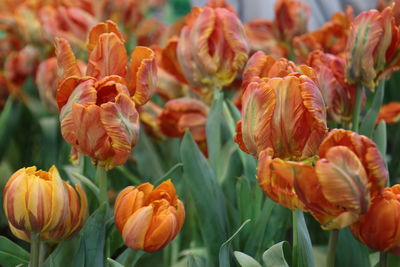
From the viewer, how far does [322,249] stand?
26.1 inches

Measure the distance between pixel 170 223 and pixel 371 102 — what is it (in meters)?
0.31

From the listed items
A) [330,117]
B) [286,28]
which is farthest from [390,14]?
[286,28]

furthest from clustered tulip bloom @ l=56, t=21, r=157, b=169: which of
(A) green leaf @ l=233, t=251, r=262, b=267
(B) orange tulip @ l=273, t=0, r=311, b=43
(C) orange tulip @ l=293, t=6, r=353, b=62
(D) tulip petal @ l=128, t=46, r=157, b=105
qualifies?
(B) orange tulip @ l=273, t=0, r=311, b=43

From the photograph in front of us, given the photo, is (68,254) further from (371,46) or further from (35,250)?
(371,46)

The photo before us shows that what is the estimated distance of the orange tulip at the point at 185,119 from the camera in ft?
2.38

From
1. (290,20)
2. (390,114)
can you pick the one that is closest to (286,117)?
(390,114)

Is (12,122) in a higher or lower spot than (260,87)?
higher

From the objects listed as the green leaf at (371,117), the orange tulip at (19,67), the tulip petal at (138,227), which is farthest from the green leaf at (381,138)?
the orange tulip at (19,67)

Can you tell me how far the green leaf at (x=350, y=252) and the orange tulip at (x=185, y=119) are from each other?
24cm

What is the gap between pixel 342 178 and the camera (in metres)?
0.37

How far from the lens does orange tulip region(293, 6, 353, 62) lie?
0.78m

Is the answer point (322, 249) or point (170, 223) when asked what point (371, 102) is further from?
point (170, 223)

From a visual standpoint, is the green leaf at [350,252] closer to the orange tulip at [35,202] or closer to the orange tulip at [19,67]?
the orange tulip at [35,202]

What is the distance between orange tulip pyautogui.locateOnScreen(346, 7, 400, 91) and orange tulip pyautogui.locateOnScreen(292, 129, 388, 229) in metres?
0.20
